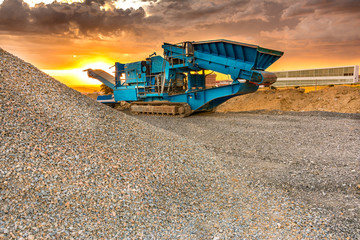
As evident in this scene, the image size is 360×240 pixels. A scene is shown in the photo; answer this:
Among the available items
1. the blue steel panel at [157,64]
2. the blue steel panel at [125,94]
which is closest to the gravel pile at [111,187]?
the blue steel panel at [157,64]

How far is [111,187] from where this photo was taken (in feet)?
13.8

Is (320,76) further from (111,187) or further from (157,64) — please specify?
(111,187)

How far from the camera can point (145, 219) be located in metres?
3.65

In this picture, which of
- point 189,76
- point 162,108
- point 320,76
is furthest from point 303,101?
point 320,76

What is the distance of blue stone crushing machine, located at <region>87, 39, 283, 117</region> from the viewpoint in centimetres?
1071

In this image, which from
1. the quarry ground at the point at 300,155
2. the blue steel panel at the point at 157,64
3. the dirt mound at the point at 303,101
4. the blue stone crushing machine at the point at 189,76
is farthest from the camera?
the blue steel panel at the point at 157,64

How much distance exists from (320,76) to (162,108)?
2733 cm

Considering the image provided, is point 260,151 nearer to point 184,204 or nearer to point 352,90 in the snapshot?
point 184,204

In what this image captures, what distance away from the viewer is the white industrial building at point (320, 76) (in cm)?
3003

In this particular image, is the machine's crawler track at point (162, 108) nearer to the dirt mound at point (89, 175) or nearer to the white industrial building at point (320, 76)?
the dirt mound at point (89, 175)

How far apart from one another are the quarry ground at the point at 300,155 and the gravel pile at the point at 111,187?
287 millimetres

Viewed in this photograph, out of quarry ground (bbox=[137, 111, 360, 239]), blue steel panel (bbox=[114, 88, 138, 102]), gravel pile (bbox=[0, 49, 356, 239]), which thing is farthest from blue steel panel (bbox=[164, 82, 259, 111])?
gravel pile (bbox=[0, 49, 356, 239])

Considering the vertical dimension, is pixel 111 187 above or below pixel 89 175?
below

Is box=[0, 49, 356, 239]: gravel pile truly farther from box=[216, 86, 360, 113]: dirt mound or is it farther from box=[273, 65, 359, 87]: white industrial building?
box=[273, 65, 359, 87]: white industrial building
